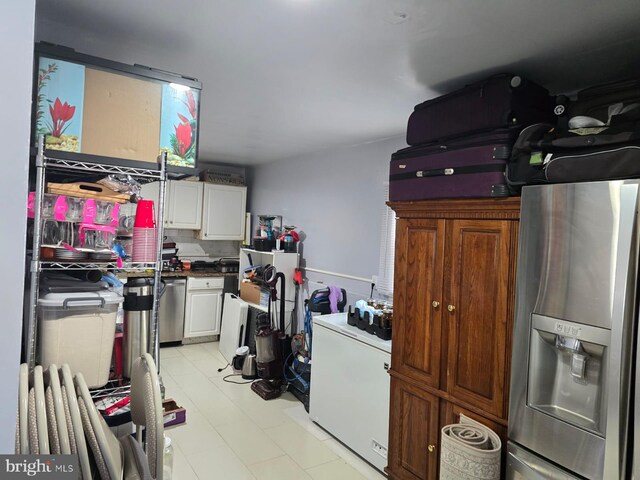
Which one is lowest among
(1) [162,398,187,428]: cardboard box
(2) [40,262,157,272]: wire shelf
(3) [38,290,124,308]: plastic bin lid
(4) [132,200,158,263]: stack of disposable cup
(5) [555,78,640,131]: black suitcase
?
(1) [162,398,187,428]: cardboard box

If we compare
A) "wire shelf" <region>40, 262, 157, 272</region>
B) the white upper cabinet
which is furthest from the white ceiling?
the white upper cabinet

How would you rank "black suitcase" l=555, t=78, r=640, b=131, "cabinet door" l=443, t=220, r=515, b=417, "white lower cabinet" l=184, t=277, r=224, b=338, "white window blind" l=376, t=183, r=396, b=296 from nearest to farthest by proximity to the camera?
"black suitcase" l=555, t=78, r=640, b=131 < "cabinet door" l=443, t=220, r=515, b=417 < "white window blind" l=376, t=183, r=396, b=296 < "white lower cabinet" l=184, t=277, r=224, b=338

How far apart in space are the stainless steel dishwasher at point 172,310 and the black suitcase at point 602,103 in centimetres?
441

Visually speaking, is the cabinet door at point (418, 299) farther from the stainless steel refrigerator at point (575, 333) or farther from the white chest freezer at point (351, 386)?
the stainless steel refrigerator at point (575, 333)

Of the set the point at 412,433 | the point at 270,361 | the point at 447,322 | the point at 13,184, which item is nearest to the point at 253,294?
the point at 270,361

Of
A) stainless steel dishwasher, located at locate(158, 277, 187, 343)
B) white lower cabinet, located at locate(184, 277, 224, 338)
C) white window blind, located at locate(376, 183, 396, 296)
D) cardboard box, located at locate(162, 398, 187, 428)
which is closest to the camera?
cardboard box, located at locate(162, 398, 187, 428)

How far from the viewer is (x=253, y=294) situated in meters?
4.70

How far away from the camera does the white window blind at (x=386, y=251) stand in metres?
3.41

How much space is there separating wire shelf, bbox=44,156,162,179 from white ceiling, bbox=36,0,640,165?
0.60 m

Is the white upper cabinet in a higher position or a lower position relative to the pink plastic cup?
higher

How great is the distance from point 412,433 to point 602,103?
189 centimetres

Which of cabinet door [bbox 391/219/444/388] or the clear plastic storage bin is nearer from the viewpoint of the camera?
the clear plastic storage bin

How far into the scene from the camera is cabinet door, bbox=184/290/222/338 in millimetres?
5098

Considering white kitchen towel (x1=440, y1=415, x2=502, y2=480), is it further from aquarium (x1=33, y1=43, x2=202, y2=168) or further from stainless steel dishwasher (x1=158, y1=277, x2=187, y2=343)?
stainless steel dishwasher (x1=158, y1=277, x2=187, y2=343)
